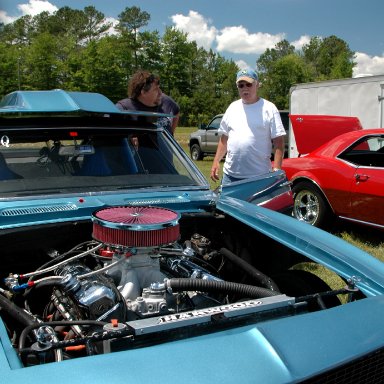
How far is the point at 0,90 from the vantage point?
50.9m

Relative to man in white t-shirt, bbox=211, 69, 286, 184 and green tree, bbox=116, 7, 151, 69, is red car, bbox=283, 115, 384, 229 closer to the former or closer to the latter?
man in white t-shirt, bbox=211, 69, 286, 184

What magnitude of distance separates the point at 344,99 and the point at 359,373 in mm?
9459

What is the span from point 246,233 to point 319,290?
603 millimetres

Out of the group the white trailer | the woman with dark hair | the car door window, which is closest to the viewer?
the woman with dark hair

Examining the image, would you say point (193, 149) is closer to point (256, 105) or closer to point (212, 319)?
point (256, 105)

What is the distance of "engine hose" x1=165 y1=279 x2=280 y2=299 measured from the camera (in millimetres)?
2068

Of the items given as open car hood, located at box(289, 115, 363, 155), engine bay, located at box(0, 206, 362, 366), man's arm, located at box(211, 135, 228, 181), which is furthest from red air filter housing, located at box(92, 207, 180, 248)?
open car hood, located at box(289, 115, 363, 155)

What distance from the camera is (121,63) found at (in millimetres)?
55531

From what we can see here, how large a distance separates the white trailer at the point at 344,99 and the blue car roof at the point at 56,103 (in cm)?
758

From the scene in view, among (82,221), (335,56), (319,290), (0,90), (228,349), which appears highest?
(335,56)

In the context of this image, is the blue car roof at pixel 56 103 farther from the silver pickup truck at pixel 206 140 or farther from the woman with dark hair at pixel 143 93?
the silver pickup truck at pixel 206 140

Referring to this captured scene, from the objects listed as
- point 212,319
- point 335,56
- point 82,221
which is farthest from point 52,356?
point 335,56

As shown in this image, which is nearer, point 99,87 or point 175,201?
point 175,201

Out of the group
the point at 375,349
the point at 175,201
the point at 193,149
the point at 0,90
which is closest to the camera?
the point at 375,349
